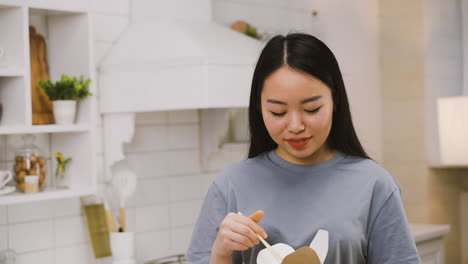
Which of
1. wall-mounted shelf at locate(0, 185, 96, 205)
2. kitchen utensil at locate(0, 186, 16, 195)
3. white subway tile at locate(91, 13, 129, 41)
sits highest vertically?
white subway tile at locate(91, 13, 129, 41)

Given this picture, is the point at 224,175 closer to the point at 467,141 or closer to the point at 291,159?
the point at 291,159

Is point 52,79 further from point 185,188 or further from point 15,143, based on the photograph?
point 185,188

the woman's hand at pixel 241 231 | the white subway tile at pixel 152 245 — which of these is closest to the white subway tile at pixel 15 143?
the white subway tile at pixel 152 245

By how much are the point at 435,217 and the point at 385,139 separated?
56 centimetres

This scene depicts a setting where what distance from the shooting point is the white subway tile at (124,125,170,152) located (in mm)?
2764

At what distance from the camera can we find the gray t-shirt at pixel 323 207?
121cm

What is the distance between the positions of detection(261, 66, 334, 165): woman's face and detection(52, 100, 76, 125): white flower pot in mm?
1263

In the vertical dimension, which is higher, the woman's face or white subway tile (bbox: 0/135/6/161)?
the woman's face

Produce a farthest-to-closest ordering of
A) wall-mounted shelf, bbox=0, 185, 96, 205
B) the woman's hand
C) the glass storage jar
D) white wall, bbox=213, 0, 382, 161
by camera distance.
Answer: white wall, bbox=213, 0, 382, 161 < the glass storage jar < wall-mounted shelf, bbox=0, 185, 96, 205 < the woman's hand

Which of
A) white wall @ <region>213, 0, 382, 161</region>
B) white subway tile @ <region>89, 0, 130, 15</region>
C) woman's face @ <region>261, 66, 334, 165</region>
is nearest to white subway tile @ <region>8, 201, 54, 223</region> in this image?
white subway tile @ <region>89, 0, 130, 15</region>

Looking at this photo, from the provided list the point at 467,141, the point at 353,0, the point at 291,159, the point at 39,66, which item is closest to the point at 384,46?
the point at 353,0

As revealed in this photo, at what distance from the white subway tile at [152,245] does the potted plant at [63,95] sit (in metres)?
0.69

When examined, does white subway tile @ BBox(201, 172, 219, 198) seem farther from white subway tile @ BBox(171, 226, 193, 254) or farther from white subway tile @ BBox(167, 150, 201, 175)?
white subway tile @ BBox(171, 226, 193, 254)

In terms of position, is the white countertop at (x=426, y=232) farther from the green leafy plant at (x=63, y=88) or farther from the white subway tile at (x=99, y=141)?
the green leafy plant at (x=63, y=88)
